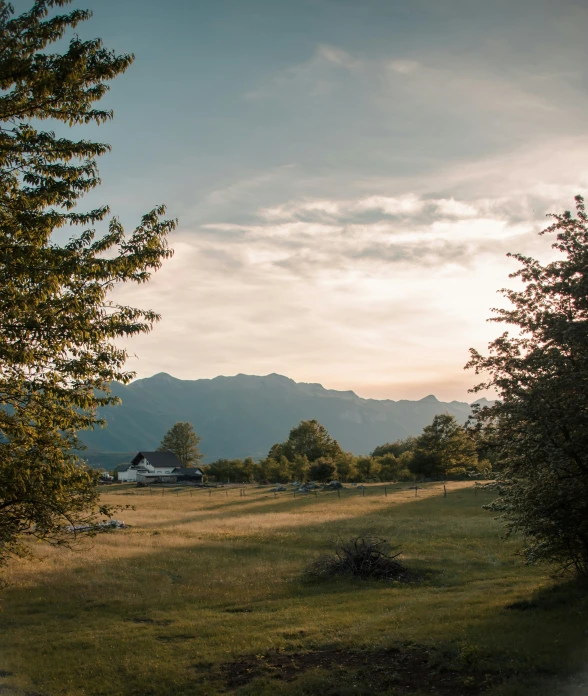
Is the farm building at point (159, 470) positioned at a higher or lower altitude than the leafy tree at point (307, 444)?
lower

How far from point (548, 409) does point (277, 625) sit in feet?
39.9

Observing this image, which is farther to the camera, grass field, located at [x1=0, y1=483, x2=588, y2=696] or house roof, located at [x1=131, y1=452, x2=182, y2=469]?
house roof, located at [x1=131, y1=452, x2=182, y2=469]

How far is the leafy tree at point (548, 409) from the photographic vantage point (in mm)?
17719

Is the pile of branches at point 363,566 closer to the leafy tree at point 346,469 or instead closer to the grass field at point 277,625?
the grass field at point 277,625

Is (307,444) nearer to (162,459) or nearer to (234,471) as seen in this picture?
(234,471)

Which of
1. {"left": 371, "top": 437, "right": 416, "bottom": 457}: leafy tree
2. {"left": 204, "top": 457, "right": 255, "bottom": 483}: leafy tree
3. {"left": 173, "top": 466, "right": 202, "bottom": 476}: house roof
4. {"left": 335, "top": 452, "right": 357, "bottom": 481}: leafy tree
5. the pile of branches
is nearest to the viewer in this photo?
the pile of branches

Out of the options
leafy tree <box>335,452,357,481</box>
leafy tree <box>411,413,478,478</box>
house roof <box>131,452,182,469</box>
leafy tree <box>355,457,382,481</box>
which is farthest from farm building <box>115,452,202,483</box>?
leafy tree <box>411,413,478,478</box>

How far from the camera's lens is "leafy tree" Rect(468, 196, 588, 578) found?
1772 cm

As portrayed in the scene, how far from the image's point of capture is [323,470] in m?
123

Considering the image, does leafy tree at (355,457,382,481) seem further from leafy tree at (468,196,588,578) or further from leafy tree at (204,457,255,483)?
leafy tree at (468,196,588,578)

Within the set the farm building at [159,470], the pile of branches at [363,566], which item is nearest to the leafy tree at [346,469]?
the farm building at [159,470]

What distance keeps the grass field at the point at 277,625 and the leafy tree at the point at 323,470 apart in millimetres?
84015

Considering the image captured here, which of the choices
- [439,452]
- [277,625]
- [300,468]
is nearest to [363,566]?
[277,625]

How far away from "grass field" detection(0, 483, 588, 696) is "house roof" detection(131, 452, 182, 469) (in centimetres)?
14307
